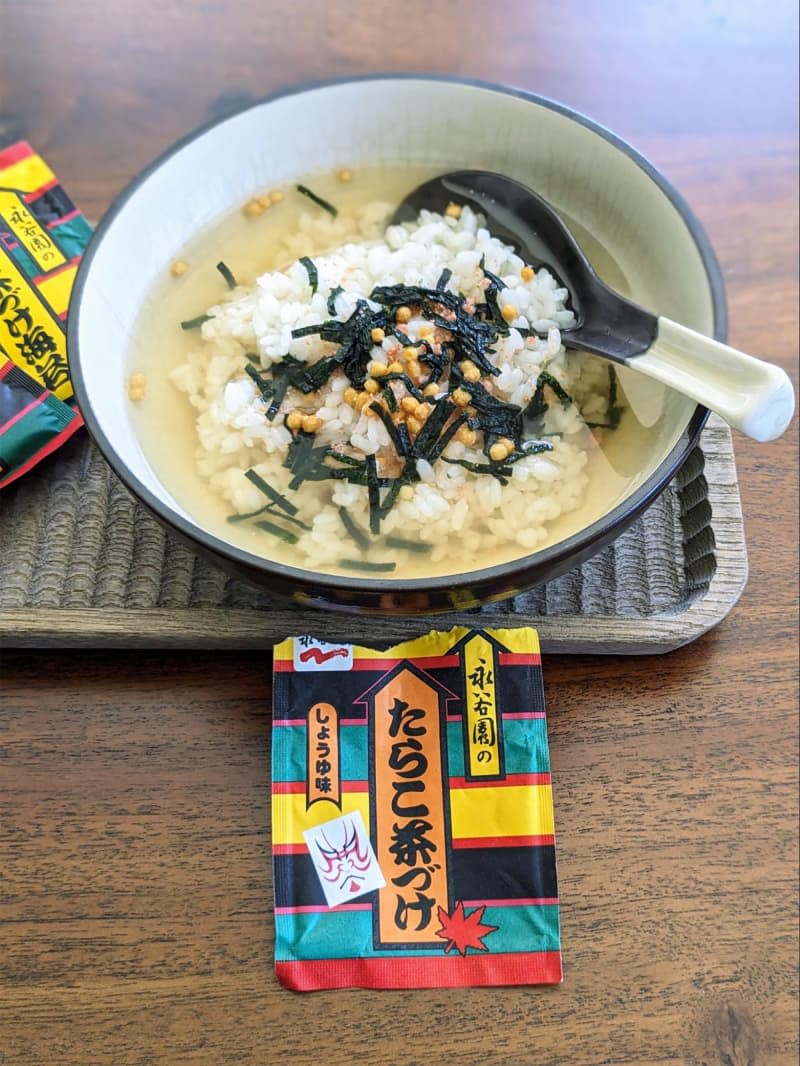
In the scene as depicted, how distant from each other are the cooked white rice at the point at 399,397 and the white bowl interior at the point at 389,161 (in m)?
0.12

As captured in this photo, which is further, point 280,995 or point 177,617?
point 177,617

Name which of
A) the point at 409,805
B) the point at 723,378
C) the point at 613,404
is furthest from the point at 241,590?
the point at 723,378

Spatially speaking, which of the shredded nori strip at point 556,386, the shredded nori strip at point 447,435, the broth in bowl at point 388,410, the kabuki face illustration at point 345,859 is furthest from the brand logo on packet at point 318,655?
the shredded nori strip at point 556,386

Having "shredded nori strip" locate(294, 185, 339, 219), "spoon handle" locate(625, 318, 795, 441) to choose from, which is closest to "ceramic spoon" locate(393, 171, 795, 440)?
"spoon handle" locate(625, 318, 795, 441)

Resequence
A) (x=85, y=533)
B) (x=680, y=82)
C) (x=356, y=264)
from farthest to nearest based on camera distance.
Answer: (x=680, y=82)
(x=356, y=264)
(x=85, y=533)

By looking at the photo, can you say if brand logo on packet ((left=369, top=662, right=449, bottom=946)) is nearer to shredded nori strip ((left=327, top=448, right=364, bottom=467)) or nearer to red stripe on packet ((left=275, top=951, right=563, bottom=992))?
red stripe on packet ((left=275, top=951, right=563, bottom=992))

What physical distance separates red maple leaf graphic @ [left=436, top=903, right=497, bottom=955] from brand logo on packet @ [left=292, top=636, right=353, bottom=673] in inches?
14.6

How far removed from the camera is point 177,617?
1.34m

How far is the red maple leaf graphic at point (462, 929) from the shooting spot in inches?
47.6

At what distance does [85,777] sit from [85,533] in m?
0.38

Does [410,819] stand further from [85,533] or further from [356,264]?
[356,264]

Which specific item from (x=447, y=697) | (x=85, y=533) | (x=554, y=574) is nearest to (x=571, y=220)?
(x=554, y=574)

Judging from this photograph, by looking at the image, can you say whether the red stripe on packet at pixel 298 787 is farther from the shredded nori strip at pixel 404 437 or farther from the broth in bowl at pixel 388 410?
the shredded nori strip at pixel 404 437

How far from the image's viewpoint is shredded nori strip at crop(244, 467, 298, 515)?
1395 mm
